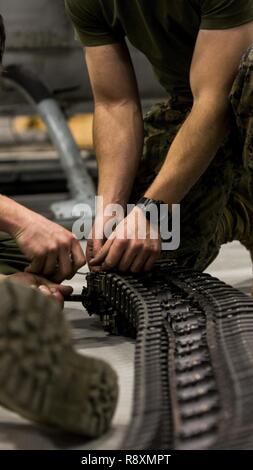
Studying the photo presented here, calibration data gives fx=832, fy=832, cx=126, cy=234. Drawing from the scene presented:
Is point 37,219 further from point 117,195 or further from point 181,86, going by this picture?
point 181,86

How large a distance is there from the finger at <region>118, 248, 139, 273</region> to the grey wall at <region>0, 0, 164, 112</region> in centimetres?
177

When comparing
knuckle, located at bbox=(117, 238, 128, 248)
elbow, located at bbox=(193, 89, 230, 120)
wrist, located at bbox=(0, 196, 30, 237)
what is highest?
elbow, located at bbox=(193, 89, 230, 120)

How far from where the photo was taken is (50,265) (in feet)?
5.42

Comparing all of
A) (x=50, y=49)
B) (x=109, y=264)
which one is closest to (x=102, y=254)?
(x=109, y=264)

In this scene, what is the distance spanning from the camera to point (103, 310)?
5.76ft

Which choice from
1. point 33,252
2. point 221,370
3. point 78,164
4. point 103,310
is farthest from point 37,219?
point 78,164

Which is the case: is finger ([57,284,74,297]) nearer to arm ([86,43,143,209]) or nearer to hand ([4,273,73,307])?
hand ([4,273,73,307])

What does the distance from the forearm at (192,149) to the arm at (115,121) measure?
0.61ft

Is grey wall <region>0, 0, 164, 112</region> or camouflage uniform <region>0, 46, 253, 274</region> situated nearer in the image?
camouflage uniform <region>0, 46, 253, 274</region>

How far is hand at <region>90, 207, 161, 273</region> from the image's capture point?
1.65 metres

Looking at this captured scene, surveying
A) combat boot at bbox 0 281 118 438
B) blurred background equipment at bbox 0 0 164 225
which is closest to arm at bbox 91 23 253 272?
combat boot at bbox 0 281 118 438

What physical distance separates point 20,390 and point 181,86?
4.01 ft

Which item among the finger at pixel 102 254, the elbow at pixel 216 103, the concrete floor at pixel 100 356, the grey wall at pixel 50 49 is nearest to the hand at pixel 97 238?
the finger at pixel 102 254

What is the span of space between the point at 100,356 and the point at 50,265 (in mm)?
216
